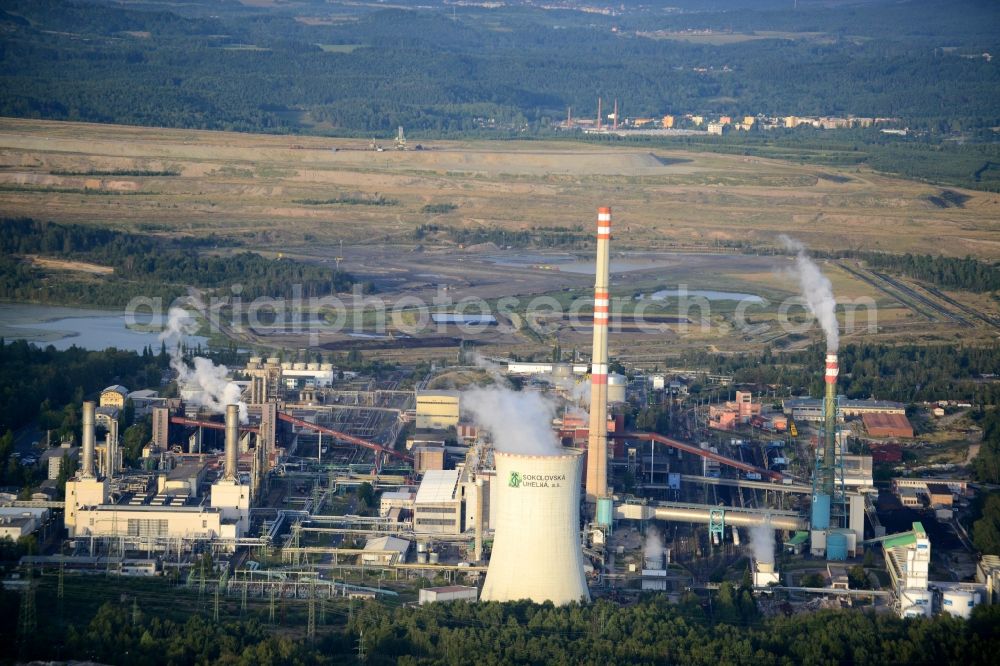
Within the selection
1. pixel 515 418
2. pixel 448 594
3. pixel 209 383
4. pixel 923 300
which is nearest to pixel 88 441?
pixel 209 383

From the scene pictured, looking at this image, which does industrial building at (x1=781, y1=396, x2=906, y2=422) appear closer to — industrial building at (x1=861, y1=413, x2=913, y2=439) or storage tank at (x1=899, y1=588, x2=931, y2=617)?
industrial building at (x1=861, y1=413, x2=913, y2=439)

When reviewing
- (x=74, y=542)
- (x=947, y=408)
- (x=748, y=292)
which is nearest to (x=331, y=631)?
(x=74, y=542)

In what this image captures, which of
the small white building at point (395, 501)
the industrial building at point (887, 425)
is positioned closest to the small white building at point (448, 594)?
the small white building at point (395, 501)

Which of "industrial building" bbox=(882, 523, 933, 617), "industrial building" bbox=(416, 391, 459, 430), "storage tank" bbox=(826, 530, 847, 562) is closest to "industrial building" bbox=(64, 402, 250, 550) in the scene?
"industrial building" bbox=(416, 391, 459, 430)

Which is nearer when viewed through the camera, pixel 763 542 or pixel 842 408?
pixel 763 542

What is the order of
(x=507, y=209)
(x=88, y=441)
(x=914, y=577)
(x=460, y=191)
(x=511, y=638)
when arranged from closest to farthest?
1. (x=511, y=638)
2. (x=914, y=577)
3. (x=88, y=441)
4. (x=507, y=209)
5. (x=460, y=191)

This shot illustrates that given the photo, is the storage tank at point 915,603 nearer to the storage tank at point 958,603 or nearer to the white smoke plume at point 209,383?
the storage tank at point 958,603

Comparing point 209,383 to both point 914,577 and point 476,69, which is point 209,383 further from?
point 476,69
